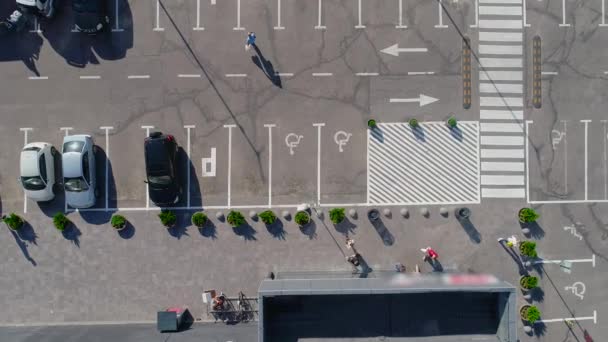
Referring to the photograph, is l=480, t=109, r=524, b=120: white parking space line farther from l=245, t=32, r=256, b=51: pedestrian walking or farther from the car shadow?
the car shadow

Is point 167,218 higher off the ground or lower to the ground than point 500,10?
lower

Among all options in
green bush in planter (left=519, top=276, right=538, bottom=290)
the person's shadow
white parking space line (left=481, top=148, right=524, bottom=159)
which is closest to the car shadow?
the person's shadow

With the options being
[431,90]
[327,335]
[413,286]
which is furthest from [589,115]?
[327,335]

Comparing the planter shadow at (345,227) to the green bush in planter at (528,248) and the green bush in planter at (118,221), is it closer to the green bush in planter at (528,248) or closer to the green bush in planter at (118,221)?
the green bush in planter at (528,248)

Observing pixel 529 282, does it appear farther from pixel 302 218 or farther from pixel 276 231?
pixel 276 231

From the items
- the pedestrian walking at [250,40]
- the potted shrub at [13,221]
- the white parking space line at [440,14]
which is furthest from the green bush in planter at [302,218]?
the potted shrub at [13,221]

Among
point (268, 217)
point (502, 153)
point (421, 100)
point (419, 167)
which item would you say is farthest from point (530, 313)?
point (268, 217)

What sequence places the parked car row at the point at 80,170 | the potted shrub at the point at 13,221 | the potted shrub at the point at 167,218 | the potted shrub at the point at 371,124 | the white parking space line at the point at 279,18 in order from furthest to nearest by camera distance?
the white parking space line at the point at 279,18
the potted shrub at the point at 371,124
the potted shrub at the point at 167,218
the potted shrub at the point at 13,221
the parked car row at the point at 80,170

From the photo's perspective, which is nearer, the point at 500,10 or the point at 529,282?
the point at 529,282
